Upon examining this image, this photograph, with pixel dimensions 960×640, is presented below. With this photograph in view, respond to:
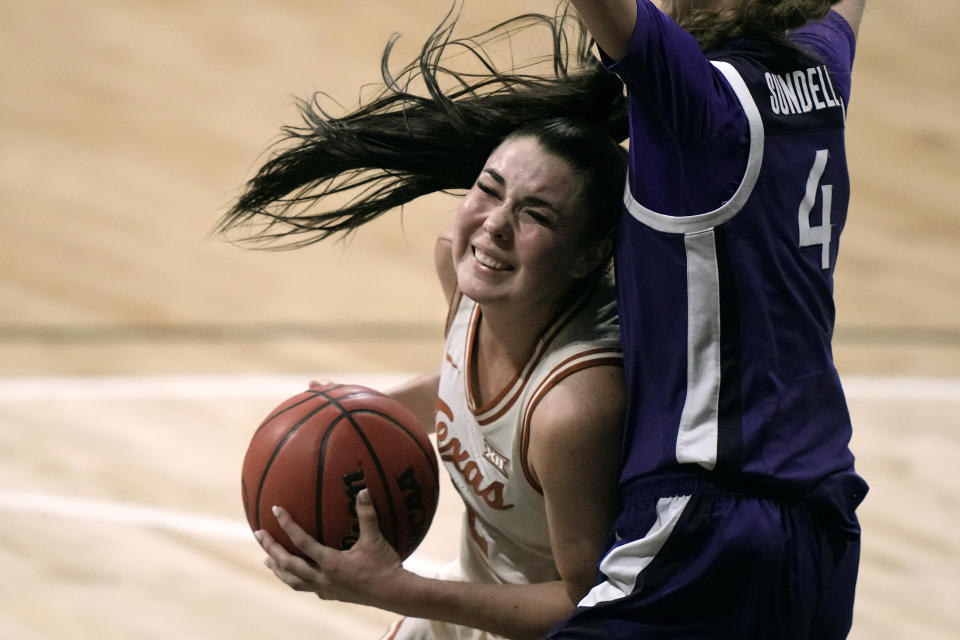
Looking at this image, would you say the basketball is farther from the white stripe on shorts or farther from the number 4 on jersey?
the number 4 on jersey

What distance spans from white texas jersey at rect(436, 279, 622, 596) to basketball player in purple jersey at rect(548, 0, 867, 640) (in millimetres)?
180

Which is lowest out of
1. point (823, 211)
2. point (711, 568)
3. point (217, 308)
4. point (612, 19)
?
point (711, 568)

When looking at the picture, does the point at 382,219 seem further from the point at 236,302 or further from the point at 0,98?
the point at 0,98

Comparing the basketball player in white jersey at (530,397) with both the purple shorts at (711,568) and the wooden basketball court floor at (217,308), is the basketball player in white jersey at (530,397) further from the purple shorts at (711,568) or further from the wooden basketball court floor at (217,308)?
the wooden basketball court floor at (217,308)

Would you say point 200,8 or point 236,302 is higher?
point 200,8

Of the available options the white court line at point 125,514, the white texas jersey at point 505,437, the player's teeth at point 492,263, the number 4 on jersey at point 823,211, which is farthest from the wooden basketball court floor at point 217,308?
the number 4 on jersey at point 823,211

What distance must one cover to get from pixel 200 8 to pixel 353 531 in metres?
6.24

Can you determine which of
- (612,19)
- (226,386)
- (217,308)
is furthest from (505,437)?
(217,308)

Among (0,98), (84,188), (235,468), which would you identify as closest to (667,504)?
(235,468)

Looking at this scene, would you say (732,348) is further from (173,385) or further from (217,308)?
(217,308)

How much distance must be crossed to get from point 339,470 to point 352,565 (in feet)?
0.57

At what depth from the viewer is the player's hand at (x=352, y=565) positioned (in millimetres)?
2105

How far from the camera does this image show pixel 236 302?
5.38 metres

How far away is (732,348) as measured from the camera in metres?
1.78
